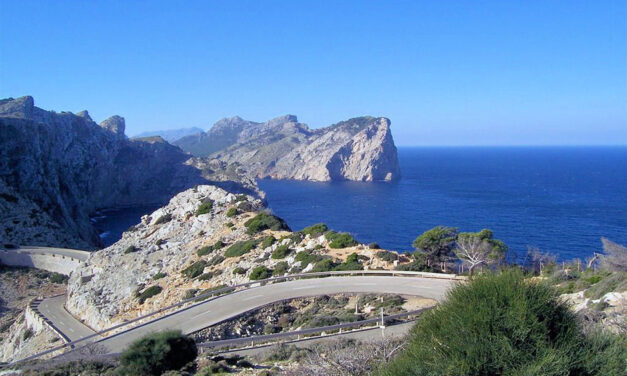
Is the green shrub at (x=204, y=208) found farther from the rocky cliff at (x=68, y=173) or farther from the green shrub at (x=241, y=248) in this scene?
the rocky cliff at (x=68, y=173)

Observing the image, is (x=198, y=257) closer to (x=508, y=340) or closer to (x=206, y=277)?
(x=206, y=277)

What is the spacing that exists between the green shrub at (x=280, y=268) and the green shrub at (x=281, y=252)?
45.3 inches

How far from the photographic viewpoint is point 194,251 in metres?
34.3

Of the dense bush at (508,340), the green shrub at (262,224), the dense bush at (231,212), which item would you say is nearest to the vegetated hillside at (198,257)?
the green shrub at (262,224)

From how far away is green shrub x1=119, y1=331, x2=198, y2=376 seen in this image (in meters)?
12.1

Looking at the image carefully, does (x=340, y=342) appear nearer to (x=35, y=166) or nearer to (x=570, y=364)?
(x=570, y=364)

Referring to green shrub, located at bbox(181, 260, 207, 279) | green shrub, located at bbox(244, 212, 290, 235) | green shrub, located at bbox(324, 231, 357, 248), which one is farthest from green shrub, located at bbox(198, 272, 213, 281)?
green shrub, located at bbox(324, 231, 357, 248)

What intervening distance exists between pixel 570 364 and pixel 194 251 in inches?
1218

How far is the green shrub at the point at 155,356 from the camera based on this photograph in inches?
478

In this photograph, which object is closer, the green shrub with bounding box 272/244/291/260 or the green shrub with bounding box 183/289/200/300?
the green shrub with bounding box 183/289/200/300

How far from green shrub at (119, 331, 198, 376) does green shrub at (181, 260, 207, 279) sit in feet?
57.6

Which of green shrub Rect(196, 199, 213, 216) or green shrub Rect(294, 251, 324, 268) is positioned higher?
green shrub Rect(196, 199, 213, 216)

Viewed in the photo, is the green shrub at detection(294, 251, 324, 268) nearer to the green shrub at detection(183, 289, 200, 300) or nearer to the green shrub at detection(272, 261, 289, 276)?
the green shrub at detection(272, 261, 289, 276)

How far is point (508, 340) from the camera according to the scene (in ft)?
21.4
